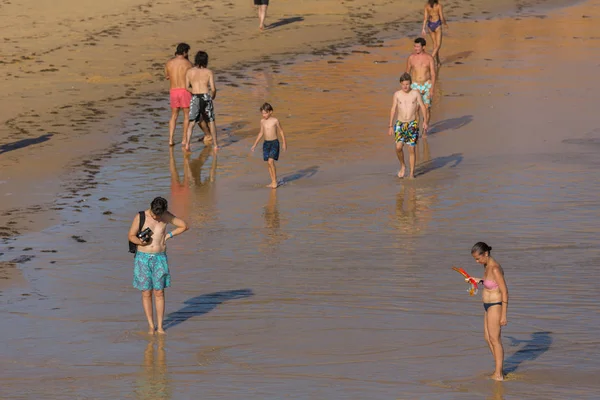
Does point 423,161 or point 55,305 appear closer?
point 55,305

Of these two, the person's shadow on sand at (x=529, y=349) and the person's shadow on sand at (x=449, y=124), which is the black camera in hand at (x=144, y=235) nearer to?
the person's shadow on sand at (x=529, y=349)

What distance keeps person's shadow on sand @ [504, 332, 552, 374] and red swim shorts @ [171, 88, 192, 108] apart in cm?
976

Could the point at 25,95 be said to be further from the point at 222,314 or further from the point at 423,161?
the point at 222,314

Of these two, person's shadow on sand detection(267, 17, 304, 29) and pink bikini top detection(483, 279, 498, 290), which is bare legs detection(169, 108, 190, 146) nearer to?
pink bikini top detection(483, 279, 498, 290)

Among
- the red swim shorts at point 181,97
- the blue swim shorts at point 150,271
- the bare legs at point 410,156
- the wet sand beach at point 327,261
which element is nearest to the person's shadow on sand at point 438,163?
the wet sand beach at point 327,261

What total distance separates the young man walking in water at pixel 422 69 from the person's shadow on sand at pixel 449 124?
125cm

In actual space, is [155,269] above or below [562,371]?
above

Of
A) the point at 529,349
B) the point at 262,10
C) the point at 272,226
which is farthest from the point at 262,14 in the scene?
the point at 529,349

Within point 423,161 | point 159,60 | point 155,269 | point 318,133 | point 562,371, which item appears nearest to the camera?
point 562,371

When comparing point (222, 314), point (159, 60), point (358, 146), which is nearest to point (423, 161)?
point (358, 146)

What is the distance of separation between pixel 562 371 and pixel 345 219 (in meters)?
5.66

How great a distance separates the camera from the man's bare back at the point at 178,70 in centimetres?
1991

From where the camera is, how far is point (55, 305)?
12805 millimetres

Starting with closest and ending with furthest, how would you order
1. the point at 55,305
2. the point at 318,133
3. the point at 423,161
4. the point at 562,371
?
Answer: the point at 562,371 < the point at 55,305 < the point at 423,161 < the point at 318,133
